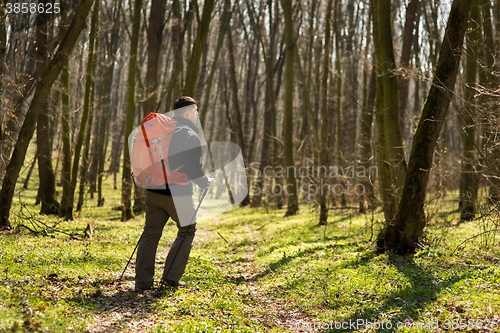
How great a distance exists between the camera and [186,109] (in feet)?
15.8

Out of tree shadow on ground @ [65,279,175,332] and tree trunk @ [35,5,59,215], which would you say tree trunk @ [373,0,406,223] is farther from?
tree trunk @ [35,5,59,215]

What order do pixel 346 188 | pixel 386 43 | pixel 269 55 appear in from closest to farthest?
1. pixel 386 43
2. pixel 346 188
3. pixel 269 55

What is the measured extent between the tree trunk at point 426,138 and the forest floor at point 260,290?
1.57 ft

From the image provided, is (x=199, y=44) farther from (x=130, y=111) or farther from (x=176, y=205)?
(x=176, y=205)

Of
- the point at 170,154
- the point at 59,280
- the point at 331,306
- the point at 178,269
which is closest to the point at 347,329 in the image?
the point at 331,306

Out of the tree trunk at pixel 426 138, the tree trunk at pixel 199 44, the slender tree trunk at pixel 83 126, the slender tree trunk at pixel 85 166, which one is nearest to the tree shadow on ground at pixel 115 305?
the tree trunk at pixel 426 138

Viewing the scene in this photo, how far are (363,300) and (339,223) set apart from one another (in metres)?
8.07

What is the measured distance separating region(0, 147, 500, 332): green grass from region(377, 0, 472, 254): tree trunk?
457 millimetres

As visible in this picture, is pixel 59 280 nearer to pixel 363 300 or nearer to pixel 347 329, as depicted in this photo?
pixel 347 329

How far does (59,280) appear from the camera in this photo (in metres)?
A: 4.55

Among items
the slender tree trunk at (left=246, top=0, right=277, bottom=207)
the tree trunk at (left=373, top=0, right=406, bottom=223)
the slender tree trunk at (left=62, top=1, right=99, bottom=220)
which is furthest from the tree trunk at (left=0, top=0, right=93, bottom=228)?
the slender tree trunk at (left=246, top=0, right=277, bottom=207)

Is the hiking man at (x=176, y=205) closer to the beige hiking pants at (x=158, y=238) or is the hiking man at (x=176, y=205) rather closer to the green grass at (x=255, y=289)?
the beige hiking pants at (x=158, y=238)

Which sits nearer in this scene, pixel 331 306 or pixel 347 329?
pixel 347 329

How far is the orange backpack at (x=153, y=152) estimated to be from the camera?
14.4ft
